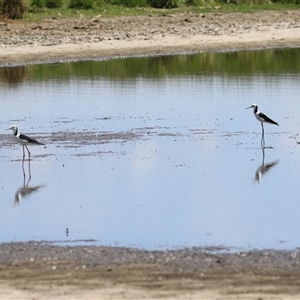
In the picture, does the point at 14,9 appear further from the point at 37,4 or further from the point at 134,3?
the point at 134,3

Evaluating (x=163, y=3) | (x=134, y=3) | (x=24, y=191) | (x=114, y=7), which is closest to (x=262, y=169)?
(x=24, y=191)

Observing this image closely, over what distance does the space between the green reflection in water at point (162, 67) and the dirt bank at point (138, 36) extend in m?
1.00

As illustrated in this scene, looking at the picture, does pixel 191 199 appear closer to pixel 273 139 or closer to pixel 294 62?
pixel 273 139

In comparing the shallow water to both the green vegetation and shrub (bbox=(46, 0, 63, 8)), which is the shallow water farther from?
shrub (bbox=(46, 0, 63, 8))

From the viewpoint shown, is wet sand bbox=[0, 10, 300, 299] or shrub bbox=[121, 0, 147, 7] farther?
shrub bbox=[121, 0, 147, 7]

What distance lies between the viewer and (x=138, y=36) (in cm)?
3538

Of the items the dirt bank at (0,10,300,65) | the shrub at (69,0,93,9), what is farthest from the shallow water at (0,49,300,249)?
the shrub at (69,0,93,9)

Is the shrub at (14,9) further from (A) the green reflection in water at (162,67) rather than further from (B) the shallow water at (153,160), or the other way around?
(B) the shallow water at (153,160)

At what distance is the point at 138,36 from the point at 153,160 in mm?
19420

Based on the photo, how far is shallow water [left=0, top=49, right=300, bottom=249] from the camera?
12141 mm

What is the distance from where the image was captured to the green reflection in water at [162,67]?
28891 mm

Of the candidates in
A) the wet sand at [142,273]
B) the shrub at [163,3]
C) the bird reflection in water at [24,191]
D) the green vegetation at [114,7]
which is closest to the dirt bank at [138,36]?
the green vegetation at [114,7]

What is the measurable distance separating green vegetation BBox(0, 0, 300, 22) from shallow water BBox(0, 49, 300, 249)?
30.5 ft

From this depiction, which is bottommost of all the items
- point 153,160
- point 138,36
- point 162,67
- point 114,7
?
point 162,67
